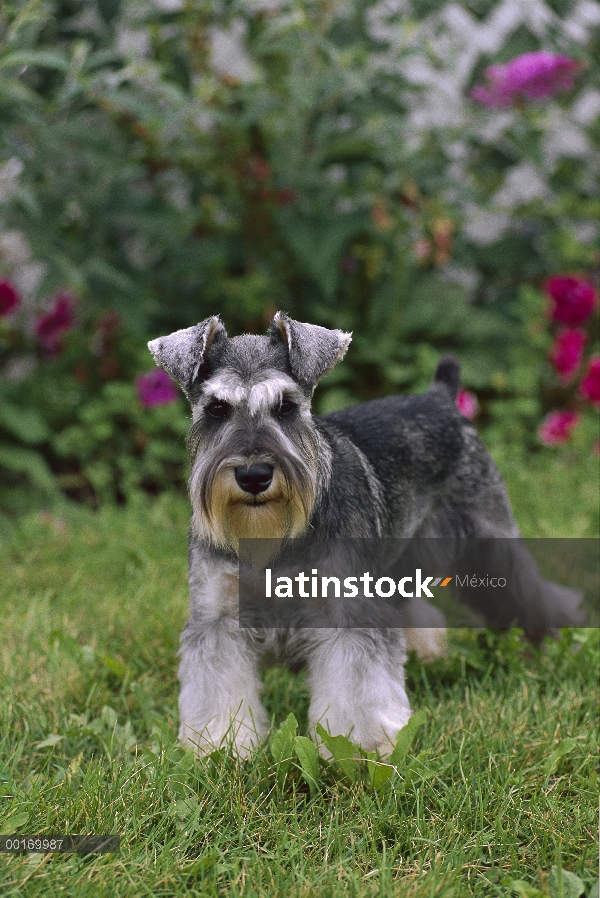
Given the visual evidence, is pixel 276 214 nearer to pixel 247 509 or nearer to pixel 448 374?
pixel 448 374

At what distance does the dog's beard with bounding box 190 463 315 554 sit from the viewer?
8.19 feet

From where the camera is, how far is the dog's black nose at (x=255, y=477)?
8.09ft

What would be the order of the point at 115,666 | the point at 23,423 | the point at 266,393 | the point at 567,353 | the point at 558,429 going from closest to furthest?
the point at 266,393
the point at 115,666
the point at 23,423
the point at 558,429
the point at 567,353

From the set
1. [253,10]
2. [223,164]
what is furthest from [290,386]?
[253,10]

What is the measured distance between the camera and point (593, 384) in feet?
19.5

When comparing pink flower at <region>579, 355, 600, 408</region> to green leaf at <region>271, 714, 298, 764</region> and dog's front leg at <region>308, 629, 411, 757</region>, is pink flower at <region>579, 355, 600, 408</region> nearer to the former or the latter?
dog's front leg at <region>308, 629, 411, 757</region>

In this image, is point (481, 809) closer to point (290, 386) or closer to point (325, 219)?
point (290, 386)

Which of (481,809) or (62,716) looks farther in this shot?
(62,716)

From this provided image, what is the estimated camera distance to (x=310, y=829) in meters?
2.36

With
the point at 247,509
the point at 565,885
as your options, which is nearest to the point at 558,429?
the point at 247,509

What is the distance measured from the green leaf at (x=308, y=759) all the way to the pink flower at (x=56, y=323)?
423 centimetres

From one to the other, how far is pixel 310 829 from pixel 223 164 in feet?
15.9

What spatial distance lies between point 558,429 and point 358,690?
3.74 metres

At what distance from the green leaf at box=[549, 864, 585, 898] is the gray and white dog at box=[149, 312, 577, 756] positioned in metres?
0.67
